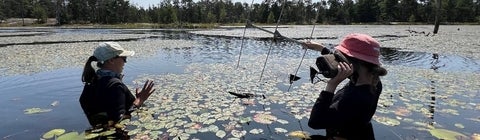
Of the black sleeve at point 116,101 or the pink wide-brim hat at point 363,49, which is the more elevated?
the pink wide-brim hat at point 363,49

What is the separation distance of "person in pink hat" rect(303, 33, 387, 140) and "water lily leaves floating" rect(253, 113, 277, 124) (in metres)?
2.20

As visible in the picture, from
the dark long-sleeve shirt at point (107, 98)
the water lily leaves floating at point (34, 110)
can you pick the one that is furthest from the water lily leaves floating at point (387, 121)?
the water lily leaves floating at point (34, 110)

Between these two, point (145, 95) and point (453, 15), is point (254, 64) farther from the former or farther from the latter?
point (453, 15)

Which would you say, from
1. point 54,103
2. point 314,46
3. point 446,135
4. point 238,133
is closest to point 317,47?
point 314,46

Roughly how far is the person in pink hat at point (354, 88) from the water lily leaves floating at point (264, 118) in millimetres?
2197

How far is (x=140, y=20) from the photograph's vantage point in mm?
106938

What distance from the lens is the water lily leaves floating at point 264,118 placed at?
19.9ft

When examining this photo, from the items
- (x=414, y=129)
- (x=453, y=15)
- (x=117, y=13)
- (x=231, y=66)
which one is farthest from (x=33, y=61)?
(x=453, y=15)

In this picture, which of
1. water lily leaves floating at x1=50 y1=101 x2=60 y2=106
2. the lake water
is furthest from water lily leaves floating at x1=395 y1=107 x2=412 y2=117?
water lily leaves floating at x1=50 y1=101 x2=60 y2=106

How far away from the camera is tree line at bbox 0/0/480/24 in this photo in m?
98.2

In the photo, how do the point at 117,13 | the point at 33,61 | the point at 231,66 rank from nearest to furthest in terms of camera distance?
the point at 231,66 < the point at 33,61 < the point at 117,13

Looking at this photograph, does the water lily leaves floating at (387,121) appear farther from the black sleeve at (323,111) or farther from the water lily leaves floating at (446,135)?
the black sleeve at (323,111)

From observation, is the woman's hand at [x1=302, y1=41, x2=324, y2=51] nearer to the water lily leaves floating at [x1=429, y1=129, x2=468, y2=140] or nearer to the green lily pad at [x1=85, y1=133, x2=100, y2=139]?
the water lily leaves floating at [x1=429, y1=129, x2=468, y2=140]

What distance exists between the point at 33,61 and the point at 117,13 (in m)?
90.2
